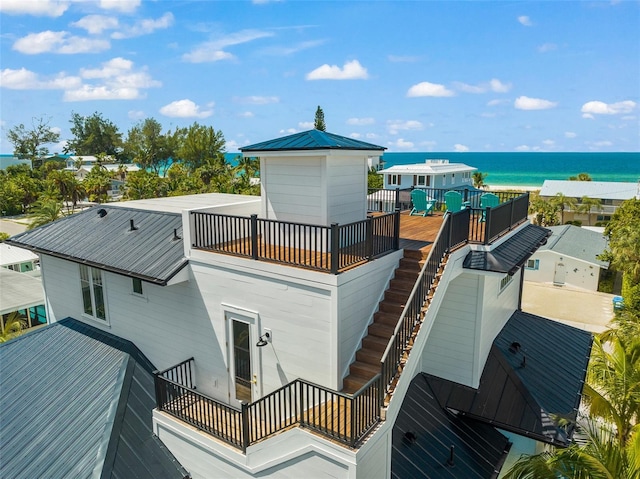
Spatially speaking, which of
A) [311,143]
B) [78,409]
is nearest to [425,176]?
[311,143]

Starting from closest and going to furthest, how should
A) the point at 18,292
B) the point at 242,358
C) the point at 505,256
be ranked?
the point at 242,358 < the point at 505,256 < the point at 18,292

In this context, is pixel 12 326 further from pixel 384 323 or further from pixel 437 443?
pixel 437 443

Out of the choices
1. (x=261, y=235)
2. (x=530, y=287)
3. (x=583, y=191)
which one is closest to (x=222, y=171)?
(x=530, y=287)

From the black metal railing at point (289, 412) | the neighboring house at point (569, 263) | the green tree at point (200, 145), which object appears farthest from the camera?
the green tree at point (200, 145)

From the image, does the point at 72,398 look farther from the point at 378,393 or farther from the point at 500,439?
the point at 500,439

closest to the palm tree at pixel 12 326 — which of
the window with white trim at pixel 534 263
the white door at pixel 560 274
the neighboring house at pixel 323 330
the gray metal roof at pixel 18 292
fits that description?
the gray metal roof at pixel 18 292

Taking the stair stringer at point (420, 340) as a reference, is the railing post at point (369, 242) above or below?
above

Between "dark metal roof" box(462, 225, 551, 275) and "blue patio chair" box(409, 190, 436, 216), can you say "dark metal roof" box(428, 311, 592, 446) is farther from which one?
"blue patio chair" box(409, 190, 436, 216)

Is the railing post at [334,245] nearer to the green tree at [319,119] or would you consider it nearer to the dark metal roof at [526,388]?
the dark metal roof at [526,388]
